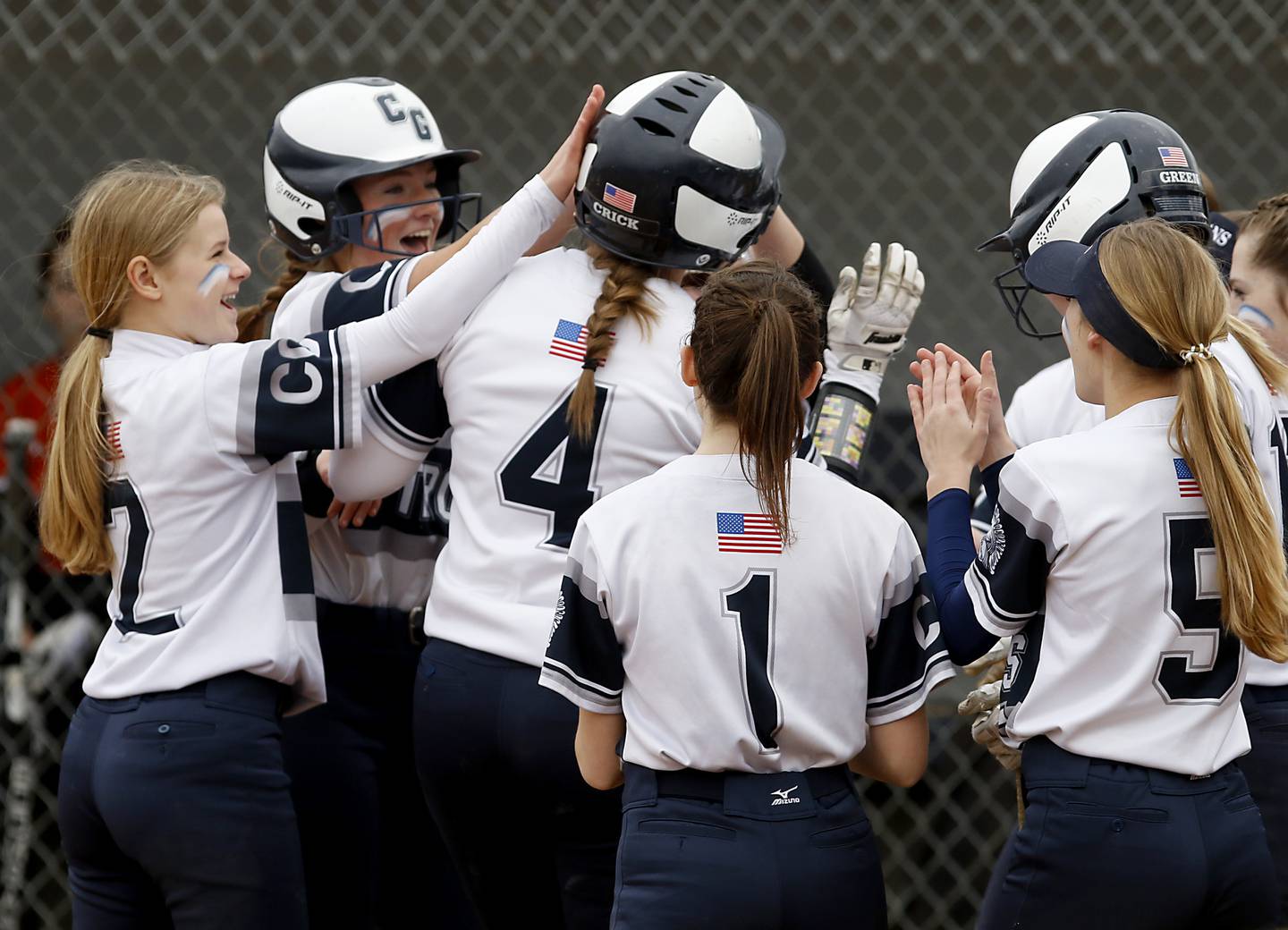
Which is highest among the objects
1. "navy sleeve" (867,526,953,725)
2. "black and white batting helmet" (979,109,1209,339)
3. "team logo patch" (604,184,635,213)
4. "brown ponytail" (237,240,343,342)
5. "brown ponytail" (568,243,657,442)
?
"team logo patch" (604,184,635,213)

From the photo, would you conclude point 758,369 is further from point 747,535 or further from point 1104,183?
point 1104,183

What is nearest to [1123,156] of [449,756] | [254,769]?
[449,756]

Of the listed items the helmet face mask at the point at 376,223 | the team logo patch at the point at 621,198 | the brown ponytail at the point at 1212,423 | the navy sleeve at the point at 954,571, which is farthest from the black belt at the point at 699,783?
→ the helmet face mask at the point at 376,223

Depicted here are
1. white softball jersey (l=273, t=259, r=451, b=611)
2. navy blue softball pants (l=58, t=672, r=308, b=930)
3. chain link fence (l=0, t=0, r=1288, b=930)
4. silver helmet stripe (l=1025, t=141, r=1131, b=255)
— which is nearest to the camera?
navy blue softball pants (l=58, t=672, r=308, b=930)

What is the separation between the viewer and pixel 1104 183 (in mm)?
2428

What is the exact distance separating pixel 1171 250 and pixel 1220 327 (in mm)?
122

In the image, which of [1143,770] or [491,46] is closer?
[1143,770]

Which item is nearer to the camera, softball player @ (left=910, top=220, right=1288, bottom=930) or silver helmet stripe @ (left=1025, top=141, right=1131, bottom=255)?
softball player @ (left=910, top=220, right=1288, bottom=930)

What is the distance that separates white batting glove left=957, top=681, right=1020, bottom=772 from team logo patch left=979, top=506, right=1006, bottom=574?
24 centimetres

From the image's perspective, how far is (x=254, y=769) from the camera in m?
2.38

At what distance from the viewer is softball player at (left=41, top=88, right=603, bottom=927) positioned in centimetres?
234

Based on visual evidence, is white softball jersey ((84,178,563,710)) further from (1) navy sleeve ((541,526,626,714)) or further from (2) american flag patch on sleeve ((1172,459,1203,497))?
(2) american flag patch on sleeve ((1172,459,1203,497))

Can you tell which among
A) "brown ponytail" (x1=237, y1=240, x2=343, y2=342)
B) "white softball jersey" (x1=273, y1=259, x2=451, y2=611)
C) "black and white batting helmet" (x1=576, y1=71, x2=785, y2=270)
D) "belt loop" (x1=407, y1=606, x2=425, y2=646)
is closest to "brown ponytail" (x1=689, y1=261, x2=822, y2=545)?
"black and white batting helmet" (x1=576, y1=71, x2=785, y2=270)

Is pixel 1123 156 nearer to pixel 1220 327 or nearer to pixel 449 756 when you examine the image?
pixel 1220 327
